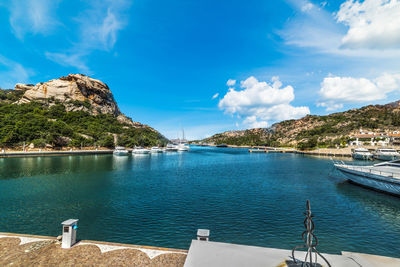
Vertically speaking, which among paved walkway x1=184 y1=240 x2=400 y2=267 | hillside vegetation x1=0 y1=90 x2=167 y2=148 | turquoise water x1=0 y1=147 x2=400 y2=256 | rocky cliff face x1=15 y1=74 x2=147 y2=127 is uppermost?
rocky cliff face x1=15 y1=74 x2=147 y2=127

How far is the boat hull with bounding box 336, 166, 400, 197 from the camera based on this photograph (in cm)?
2042

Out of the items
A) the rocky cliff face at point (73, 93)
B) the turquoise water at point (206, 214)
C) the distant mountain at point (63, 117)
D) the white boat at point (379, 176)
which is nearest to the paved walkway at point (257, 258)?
the turquoise water at point (206, 214)

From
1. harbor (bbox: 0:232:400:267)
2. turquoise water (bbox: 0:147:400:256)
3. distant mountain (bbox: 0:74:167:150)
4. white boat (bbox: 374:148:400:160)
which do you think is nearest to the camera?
harbor (bbox: 0:232:400:267)

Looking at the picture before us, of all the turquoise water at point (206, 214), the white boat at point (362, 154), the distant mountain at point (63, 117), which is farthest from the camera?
the distant mountain at point (63, 117)

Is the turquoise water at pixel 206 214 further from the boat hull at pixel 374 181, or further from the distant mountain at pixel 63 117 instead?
the distant mountain at pixel 63 117

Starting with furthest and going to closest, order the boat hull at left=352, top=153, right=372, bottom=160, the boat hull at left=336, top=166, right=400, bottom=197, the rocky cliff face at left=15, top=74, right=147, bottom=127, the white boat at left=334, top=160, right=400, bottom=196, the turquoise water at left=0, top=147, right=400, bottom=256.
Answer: the rocky cliff face at left=15, top=74, right=147, bottom=127, the boat hull at left=352, top=153, right=372, bottom=160, the white boat at left=334, top=160, right=400, bottom=196, the boat hull at left=336, top=166, right=400, bottom=197, the turquoise water at left=0, top=147, right=400, bottom=256

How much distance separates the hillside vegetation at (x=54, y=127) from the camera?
2714 inches

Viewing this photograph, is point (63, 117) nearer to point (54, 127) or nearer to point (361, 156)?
point (54, 127)

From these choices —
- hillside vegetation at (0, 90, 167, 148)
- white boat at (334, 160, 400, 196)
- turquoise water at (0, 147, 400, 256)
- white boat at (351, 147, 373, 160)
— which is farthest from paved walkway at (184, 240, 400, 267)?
hillside vegetation at (0, 90, 167, 148)

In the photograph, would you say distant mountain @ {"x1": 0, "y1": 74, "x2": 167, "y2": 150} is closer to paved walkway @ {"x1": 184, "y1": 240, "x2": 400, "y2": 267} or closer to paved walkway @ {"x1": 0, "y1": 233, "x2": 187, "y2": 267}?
paved walkway @ {"x1": 0, "y1": 233, "x2": 187, "y2": 267}

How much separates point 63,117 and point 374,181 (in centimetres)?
12556

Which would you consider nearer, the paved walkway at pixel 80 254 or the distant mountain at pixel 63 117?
the paved walkway at pixel 80 254

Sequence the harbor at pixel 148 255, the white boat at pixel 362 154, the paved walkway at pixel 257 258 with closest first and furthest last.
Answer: the paved walkway at pixel 257 258 → the harbor at pixel 148 255 → the white boat at pixel 362 154

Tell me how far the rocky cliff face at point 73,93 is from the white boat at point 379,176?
139 meters
